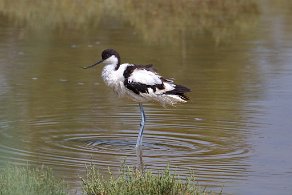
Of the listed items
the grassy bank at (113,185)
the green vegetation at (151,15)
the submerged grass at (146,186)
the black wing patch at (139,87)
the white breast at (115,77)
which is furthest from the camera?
the green vegetation at (151,15)

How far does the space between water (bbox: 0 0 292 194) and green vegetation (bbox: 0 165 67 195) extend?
1140 millimetres

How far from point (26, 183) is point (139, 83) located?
4211 mm

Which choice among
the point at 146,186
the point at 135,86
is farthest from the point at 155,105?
the point at 146,186

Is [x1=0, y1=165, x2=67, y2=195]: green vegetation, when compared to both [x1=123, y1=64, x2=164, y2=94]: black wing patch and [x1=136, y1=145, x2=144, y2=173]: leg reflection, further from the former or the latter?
[x1=123, y1=64, x2=164, y2=94]: black wing patch

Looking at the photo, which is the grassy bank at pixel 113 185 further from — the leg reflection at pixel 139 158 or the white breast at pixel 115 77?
the white breast at pixel 115 77

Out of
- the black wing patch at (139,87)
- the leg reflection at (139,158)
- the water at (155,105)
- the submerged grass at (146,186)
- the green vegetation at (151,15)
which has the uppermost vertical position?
the submerged grass at (146,186)

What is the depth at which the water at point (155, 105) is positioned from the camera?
1053 centimetres

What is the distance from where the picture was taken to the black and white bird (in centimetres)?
1154

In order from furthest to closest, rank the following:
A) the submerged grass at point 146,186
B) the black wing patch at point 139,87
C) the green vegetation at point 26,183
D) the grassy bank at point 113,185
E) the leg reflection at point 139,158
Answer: the black wing patch at point 139,87, the leg reflection at point 139,158, the submerged grass at point 146,186, the grassy bank at point 113,185, the green vegetation at point 26,183

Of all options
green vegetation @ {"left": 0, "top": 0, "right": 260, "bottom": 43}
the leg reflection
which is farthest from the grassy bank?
green vegetation @ {"left": 0, "top": 0, "right": 260, "bottom": 43}

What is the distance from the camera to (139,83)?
11.5 meters

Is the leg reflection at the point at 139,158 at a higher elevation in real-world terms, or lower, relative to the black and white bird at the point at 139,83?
lower

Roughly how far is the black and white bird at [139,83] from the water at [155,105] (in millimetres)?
507

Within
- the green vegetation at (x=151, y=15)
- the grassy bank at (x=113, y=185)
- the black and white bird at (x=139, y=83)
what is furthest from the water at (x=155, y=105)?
the grassy bank at (x=113, y=185)
